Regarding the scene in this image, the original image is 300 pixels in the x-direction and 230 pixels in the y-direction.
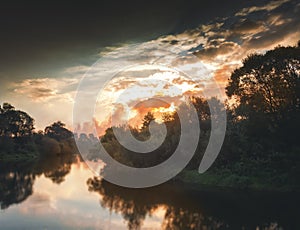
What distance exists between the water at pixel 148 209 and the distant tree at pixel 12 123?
76703 millimetres

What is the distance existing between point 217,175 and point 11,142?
255ft

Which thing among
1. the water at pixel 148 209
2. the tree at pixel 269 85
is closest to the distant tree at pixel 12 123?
the water at pixel 148 209

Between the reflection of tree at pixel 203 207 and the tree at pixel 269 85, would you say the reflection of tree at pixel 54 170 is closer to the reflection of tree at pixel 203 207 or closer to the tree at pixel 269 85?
the reflection of tree at pixel 203 207

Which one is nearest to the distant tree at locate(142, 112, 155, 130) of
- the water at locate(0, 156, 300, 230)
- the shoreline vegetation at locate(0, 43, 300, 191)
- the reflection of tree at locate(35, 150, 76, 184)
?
the shoreline vegetation at locate(0, 43, 300, 191)

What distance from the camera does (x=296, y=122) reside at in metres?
29.4

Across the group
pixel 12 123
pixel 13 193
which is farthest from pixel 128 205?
pixel 12 123

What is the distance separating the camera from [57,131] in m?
163

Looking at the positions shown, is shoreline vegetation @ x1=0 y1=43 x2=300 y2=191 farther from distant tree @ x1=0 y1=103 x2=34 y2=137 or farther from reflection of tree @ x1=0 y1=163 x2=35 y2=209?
distant tree @ x1=0 y1=103 x2=34 y2=137

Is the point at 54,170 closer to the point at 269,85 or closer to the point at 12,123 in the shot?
the point at 269,85

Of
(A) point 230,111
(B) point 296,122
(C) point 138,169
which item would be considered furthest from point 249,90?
(C) point 138,169

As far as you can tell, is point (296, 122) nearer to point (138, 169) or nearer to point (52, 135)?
point (138, 169)

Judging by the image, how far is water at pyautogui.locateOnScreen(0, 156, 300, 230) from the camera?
17.2 metres

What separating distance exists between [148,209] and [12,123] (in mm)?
93185

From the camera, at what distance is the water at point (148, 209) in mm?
17234
